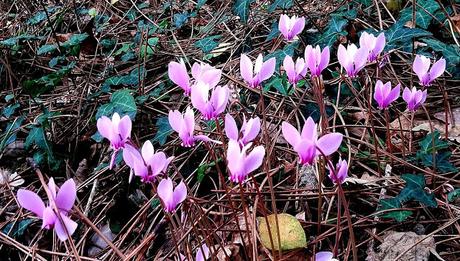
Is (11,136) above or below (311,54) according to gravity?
below

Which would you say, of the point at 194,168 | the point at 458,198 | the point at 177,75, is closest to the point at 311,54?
the point at 177,75

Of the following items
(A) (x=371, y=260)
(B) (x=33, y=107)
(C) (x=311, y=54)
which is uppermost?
(C) (x=311, y=54)

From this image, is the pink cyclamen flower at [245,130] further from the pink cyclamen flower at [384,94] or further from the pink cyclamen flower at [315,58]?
the pink cyclamen flower at [384,94]

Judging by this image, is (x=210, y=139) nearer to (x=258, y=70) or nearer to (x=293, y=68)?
(x=258, y=70)

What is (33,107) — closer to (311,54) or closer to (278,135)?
(278,135)

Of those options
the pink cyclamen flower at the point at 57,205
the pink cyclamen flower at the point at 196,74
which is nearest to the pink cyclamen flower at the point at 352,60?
the pink cyclamen flower at the point at 196,74

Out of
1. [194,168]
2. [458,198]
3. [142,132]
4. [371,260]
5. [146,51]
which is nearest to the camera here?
[371,260]

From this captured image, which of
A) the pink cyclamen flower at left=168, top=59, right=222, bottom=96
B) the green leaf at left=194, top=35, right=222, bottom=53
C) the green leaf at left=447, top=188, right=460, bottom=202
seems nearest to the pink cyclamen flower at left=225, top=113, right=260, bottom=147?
the pink cyclamen flower at left=168, top=59, right=222, bottom=96

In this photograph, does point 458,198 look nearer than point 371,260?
No
